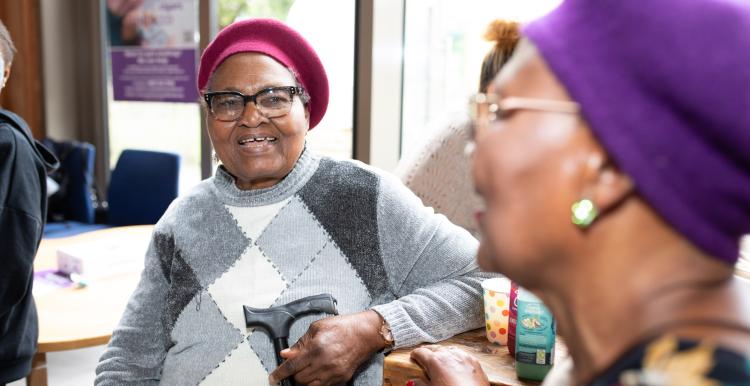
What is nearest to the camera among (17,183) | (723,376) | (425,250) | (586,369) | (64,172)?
(723,376)

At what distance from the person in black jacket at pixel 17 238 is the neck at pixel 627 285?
166 cm

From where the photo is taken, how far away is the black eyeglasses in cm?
154

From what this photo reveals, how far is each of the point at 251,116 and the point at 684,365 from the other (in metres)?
1.19

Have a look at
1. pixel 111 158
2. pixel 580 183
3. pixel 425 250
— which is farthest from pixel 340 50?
pixel 111 158

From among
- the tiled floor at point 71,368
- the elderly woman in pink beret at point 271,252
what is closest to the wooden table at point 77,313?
the tiled floor at point 71,368

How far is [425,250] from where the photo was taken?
4.81 feet

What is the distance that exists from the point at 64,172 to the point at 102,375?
3.59m

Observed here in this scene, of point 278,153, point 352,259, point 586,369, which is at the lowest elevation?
point 352,259

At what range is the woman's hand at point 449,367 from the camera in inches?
40.8

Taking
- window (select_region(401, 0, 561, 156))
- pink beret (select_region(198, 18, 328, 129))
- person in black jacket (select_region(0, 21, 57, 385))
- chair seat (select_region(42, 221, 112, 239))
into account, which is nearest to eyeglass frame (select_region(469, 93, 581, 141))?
pink beret (select_region(198, 18, 328, 129))

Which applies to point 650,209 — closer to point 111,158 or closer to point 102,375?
point 102,375

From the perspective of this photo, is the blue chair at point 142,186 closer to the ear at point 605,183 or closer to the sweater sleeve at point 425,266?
the sweater sleeve at point 425,266

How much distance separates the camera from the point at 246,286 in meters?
1.46

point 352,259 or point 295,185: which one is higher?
point 295,185
